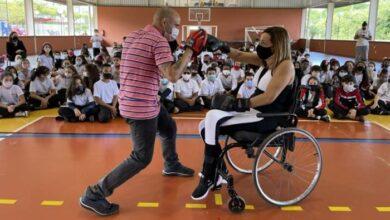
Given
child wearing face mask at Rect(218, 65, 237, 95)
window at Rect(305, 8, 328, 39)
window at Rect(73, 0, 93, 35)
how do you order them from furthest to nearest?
window at Rect(305, 8, 328, 39)
window at Rect(73, 0, 93, 35)
child wearing face mask at Rect(218, 65, 237, 95)

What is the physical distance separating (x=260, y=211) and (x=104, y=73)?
4.20 metres

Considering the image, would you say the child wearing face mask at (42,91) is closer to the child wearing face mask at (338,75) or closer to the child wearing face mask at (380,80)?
the child wearing face mask at (338,75)

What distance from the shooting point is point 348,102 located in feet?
21.4

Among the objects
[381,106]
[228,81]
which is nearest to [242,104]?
[381,106]

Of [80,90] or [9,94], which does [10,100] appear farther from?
[80,90]

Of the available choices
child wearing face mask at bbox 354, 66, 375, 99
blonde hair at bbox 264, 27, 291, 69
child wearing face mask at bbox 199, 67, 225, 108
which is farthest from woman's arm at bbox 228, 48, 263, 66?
child wearing face mask at bbox 354, 66, 375, 99

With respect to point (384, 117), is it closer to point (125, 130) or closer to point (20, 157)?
point (125, 130)

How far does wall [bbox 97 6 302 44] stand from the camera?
25203mm

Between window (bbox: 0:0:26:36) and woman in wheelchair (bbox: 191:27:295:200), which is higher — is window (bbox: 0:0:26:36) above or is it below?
above

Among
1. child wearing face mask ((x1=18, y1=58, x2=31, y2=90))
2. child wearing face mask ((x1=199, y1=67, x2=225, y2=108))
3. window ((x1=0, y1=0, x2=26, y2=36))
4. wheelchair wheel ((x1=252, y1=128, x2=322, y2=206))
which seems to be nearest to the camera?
wheelchair wheel ((x1=252, y1=128, x2=322, y2=206))

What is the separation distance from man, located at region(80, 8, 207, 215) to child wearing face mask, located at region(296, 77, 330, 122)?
4060mm

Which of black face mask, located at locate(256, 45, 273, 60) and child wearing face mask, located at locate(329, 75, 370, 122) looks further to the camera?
child wearing face mask, located at locate(329, 75, 370, 122)

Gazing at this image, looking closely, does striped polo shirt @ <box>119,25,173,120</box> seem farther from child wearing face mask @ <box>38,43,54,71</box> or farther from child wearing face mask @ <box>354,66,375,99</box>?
child wearing face mask @ <box>38,43,54,71</box>

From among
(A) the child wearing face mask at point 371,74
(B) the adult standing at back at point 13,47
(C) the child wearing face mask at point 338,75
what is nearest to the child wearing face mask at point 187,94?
(C) the child wearing face mask at point 338,75
